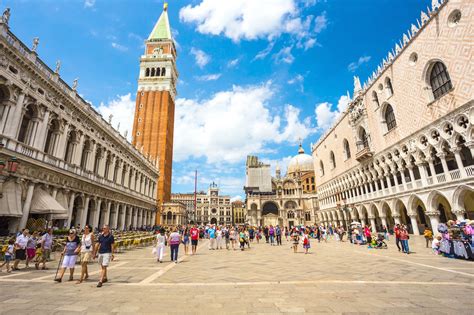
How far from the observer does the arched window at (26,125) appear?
17.7 m

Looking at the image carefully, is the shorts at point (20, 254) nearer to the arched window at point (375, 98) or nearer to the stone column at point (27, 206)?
the stone column at point (27, 206)

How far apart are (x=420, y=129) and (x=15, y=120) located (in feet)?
109

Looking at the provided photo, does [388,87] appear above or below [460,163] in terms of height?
above

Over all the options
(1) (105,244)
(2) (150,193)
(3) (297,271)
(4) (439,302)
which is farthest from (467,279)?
(2) (150,193)

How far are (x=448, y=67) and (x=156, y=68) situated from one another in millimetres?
62672

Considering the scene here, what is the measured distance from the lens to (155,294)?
18.7 ft

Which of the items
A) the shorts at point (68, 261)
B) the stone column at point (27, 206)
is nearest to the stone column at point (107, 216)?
the stone column at point (27, 206)

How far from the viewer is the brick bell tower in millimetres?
58406

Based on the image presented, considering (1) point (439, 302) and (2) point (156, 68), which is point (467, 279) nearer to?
(1) point (439, 302)

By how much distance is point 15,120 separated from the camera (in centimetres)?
1606

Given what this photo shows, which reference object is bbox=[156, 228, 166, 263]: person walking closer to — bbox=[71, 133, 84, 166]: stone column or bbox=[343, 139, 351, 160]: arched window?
bbox=[71, 133, 84, 166]: stone column

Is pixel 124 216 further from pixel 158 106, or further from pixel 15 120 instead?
pixel 158 106

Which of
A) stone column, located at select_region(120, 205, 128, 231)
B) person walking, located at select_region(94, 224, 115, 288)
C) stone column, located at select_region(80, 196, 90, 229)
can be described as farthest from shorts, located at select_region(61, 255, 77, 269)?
stone column, located at select_region(120, 205, 128, 231)

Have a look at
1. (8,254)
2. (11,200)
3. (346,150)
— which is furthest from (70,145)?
(346,150)
